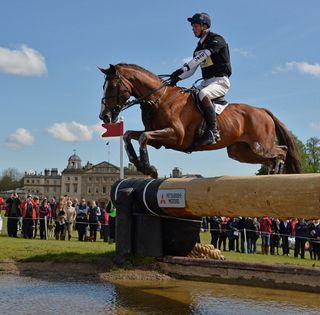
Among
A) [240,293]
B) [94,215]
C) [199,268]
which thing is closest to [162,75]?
[199,268]

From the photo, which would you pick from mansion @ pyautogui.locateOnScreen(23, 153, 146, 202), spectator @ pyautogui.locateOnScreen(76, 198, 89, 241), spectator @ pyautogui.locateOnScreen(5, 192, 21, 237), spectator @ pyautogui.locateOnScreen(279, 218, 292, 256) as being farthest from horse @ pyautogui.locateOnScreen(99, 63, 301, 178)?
mansion @ pyautogui.locateOnScreen(23, 153, 146, 202)

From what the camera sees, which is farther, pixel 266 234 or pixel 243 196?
pixel 266 234

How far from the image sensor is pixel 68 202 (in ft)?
67.4

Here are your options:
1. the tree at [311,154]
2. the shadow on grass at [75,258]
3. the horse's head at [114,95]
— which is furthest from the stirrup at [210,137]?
the tree at [311,154]

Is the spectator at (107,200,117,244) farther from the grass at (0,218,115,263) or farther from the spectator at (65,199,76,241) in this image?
the grass at (0,218,115,263)

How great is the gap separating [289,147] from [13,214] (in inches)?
522

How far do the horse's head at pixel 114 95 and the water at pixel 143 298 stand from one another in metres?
2.47

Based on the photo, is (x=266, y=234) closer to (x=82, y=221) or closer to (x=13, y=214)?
(x=82, y=221)

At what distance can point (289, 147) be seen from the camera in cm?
922

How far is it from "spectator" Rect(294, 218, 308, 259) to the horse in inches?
432

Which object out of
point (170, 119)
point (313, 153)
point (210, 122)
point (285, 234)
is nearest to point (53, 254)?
point (170, 119)

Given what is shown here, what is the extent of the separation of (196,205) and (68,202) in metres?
14.2

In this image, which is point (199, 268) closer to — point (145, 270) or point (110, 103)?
point (145, 270)

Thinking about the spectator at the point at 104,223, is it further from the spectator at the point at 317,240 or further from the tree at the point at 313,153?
the tree at the point at 313,153
